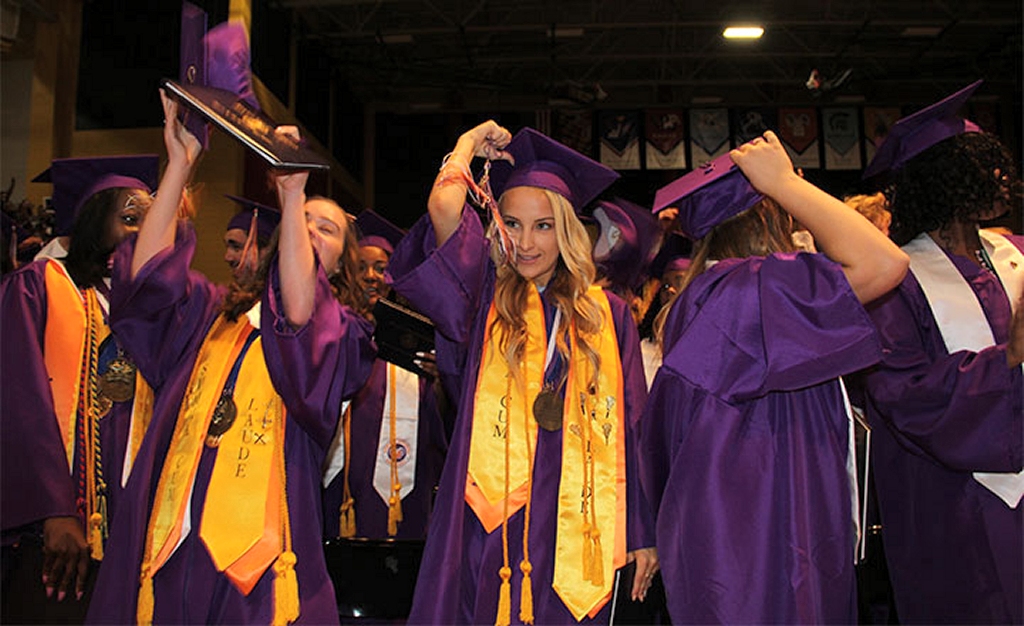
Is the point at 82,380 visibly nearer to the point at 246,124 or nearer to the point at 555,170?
the point at 246,124

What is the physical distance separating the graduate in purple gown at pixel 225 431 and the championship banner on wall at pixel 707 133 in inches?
458

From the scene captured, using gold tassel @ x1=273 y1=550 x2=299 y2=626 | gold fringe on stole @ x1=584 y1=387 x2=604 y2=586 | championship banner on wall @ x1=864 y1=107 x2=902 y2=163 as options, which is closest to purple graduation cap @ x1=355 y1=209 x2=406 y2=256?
gold fringe on stole @ x1=584 y1=387 x2=604 y2=586

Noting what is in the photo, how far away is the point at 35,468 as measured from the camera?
2.64 meters

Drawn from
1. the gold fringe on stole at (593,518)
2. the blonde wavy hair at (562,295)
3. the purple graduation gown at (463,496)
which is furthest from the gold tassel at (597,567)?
the blonde wavy hair at (562,295)

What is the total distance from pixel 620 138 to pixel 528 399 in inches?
458

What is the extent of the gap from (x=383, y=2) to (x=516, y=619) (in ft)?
36.4

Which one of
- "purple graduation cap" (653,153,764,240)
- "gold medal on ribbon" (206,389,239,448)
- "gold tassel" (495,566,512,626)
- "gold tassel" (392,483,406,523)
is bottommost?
A: "gold tassel" (495,566,512,626)

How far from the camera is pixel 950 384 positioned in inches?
87.4

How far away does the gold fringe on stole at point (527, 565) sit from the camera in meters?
2.25

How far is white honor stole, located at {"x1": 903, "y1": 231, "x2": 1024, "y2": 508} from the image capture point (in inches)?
90.0

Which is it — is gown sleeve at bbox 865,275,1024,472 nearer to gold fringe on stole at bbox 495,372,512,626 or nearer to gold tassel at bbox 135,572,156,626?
gold fringe on stole at bbox 495,372,512,626

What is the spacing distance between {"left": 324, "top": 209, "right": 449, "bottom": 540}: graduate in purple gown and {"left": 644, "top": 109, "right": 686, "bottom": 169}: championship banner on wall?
10.1m

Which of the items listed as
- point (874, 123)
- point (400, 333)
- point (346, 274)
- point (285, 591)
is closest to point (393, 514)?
point (400, 333)

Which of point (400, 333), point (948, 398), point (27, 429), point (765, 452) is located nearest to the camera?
point (765, 452)
